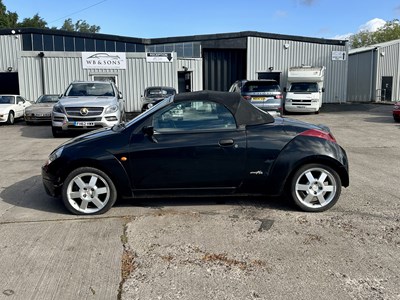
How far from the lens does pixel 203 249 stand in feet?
12.5

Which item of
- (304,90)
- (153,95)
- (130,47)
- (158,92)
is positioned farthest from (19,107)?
(304,90)

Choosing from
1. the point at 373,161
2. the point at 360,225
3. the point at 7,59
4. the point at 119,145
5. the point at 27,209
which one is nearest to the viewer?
the point at 360,225

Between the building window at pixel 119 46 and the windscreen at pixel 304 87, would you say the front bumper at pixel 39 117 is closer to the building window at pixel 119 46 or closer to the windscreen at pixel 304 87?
the windscreen at pixel 304 87

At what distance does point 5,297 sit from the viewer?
3010 millimetres

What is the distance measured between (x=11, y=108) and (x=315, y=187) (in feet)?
53.2

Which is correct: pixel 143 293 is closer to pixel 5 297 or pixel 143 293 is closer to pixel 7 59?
pixel 5 297

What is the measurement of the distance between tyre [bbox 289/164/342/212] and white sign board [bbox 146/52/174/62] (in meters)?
19.3

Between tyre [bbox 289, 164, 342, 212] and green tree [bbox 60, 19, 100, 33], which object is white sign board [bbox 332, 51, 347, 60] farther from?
green tree [bbox 60, 19, 100, 33]

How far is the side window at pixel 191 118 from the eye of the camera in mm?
4805

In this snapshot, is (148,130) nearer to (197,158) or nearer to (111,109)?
(197,158)

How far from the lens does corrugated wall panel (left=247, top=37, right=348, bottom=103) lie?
26156 mm

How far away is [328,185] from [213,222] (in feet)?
5.21

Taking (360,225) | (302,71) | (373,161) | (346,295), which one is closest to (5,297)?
(346,295)

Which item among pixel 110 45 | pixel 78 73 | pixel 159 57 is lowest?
pixel 78 73
